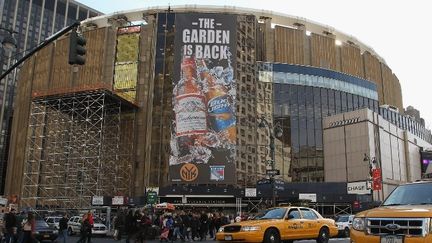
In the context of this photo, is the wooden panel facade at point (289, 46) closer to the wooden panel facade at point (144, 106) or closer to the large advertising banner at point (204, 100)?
the large advertising banner at point (204, 100)

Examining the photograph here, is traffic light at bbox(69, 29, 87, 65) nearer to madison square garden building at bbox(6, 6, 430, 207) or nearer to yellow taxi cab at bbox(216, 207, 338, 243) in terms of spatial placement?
yellow taxi cab at bbox(216, 207, 338, 243)

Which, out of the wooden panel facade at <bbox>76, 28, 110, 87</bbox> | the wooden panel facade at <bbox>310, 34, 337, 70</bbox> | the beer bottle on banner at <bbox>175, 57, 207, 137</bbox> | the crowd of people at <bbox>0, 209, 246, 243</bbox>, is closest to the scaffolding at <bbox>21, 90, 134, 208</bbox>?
the wooden panel facade at <bbox>76, 28, 110, 87</bbox>

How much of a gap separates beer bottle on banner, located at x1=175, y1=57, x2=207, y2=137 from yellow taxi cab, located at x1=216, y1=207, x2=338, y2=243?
3614cm

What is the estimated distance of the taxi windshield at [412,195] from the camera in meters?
8.34

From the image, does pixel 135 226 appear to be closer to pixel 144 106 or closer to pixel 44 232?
pixel 44 232

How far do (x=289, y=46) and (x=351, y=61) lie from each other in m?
12.3

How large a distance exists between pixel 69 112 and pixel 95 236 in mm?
28193

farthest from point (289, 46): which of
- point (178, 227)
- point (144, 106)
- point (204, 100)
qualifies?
point (178, 227)

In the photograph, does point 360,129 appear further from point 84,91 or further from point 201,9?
point 84,91

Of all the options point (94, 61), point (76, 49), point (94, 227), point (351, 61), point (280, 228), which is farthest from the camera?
point (351, 61)

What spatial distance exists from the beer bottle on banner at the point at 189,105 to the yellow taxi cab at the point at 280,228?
1423 inches

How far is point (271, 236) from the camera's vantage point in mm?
15117

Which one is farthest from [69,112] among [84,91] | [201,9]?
[201,9]

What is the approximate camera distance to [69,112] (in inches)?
2309
